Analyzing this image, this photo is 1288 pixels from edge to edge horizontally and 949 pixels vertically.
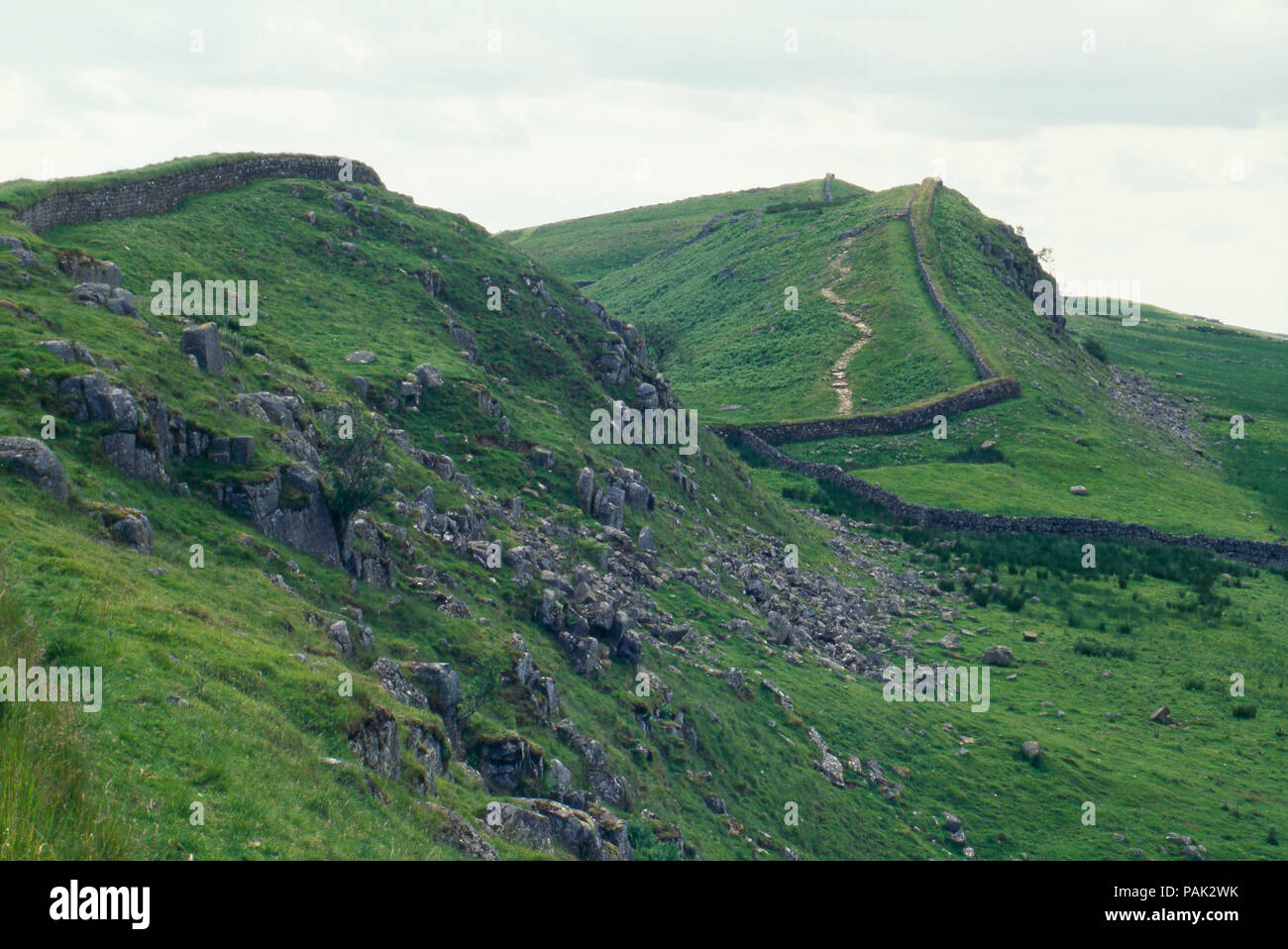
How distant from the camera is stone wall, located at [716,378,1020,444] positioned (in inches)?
3049

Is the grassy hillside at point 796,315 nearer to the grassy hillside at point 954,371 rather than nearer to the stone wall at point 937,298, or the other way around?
the grassy hillside at point 954,371

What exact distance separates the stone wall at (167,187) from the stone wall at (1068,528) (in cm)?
3780

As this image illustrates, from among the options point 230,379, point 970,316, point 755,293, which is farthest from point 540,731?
point 755,293

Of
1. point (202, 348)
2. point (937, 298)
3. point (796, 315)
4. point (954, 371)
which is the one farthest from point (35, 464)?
point (937, 298)

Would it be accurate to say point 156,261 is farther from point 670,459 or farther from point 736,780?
point 736,780

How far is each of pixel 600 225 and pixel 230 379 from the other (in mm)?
176406

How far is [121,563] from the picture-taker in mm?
18922

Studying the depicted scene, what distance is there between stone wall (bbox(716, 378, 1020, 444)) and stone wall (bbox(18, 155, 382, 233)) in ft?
108

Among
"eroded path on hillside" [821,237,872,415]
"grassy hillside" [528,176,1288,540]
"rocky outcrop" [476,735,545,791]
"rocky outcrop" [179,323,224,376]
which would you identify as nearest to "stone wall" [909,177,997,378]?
"grassy hillside" [528,176,1288,540]

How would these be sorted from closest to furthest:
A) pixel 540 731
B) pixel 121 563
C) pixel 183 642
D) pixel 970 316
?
pixel 183 642
pixel 121 563
pixel 540 731
pixel 970 316

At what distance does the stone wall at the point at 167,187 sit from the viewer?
1633 inches

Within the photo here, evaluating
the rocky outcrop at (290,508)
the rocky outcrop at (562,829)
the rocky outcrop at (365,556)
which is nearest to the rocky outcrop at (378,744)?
the rocky outcrop at (562,829)

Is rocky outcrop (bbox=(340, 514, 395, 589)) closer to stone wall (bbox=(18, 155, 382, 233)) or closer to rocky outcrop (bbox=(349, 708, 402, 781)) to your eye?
rocky outcrop (bbox=(349, 708, 402, 781))

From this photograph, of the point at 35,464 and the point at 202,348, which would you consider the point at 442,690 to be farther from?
the point at 202,348
